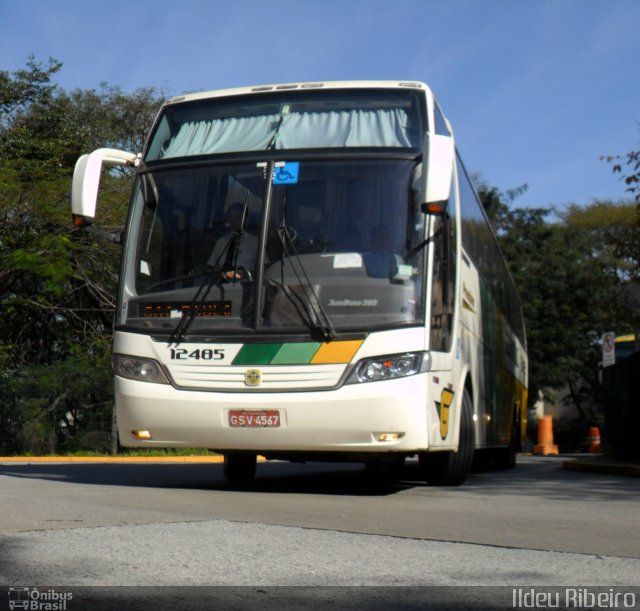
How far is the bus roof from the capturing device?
1038 centimetres

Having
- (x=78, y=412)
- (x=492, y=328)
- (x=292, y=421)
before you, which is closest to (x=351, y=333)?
(x=292, y=421)

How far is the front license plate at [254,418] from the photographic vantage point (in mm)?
9367

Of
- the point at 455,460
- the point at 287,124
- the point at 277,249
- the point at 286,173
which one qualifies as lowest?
the point at 455,460

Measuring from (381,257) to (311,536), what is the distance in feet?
11.6

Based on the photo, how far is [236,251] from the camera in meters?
9.73

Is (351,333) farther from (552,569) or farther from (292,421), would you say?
(552,569)

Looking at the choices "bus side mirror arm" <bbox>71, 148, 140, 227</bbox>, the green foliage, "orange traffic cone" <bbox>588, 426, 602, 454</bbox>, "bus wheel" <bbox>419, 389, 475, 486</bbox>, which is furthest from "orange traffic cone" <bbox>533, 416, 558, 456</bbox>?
"bus side mirror arm" <bbox>71, 148, 140, 227</bbox>

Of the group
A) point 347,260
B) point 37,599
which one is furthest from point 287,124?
point 37,599

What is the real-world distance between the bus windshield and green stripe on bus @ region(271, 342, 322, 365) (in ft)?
0.48

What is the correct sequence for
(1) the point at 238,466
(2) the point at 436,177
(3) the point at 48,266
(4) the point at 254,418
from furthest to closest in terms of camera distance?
(3) the point at 48,266 → (1) the point at 238,466 → (4) the point at 254,418 → (2) the point at 436,177

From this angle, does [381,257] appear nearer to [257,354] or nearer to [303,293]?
[303,293]

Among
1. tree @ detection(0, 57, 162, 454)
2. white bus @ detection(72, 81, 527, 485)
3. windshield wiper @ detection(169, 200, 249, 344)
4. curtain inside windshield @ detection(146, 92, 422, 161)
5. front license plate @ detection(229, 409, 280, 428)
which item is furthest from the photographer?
tree @ detection(0, 57, 162, 454)

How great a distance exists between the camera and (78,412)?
85.4 ft

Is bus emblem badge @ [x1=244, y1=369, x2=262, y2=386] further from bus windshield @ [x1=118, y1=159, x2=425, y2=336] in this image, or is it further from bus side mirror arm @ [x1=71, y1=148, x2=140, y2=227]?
bus side mirror arm @ [x1=71, y1=148, x2=140, y2=227]
